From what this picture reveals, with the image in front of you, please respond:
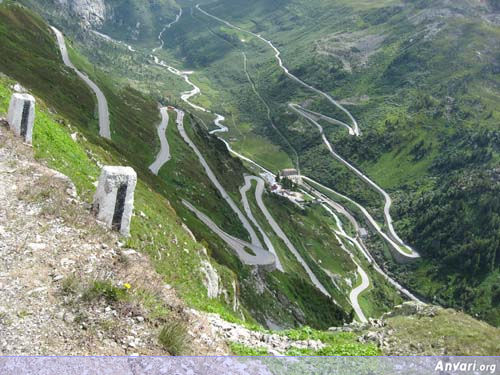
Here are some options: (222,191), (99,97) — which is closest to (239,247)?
(222,191)

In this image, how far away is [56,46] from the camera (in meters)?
153

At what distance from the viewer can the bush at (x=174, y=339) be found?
1385 cm

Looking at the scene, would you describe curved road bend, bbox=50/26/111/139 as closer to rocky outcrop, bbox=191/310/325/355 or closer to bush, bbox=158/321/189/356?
rocky outcrop, bbox=191/310/325/355

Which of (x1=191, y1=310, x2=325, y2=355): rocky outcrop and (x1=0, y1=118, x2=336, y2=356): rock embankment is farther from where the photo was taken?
(x1=191, y1=310, x2=325, y2=355): rocky outcrop

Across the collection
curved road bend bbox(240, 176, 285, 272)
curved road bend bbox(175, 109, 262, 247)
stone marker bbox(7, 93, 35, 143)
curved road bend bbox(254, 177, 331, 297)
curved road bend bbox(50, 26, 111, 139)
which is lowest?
curved road bend bbox(254, 177, 331, 297)

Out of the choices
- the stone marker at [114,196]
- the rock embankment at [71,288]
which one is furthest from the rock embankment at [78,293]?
the stone marker at [114,196]

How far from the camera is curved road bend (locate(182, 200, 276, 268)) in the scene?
289ft

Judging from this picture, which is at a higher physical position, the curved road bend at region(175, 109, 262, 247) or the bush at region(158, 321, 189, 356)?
the bush at region(158, 321, 189, 356)

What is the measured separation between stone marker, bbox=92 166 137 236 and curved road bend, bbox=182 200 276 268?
65.7 meters

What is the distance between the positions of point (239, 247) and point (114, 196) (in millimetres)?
73195

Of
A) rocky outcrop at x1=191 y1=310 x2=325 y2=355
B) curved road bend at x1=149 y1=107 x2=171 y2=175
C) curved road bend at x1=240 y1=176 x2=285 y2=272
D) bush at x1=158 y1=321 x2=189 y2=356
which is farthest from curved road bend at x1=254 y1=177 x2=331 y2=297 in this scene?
bush at x1=158 y1=321 x2=189 y2=356

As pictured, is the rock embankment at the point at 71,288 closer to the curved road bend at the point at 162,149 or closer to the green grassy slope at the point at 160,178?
the green grassy slope at the point at 160,178

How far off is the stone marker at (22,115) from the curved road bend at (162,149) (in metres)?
70.1

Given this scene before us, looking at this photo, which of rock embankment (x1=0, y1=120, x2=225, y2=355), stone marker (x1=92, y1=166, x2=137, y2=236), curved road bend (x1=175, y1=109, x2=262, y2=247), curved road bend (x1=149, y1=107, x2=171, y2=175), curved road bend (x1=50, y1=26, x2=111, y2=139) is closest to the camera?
rock embankment (x1=0, y1=120, x2=225, y2=355)
